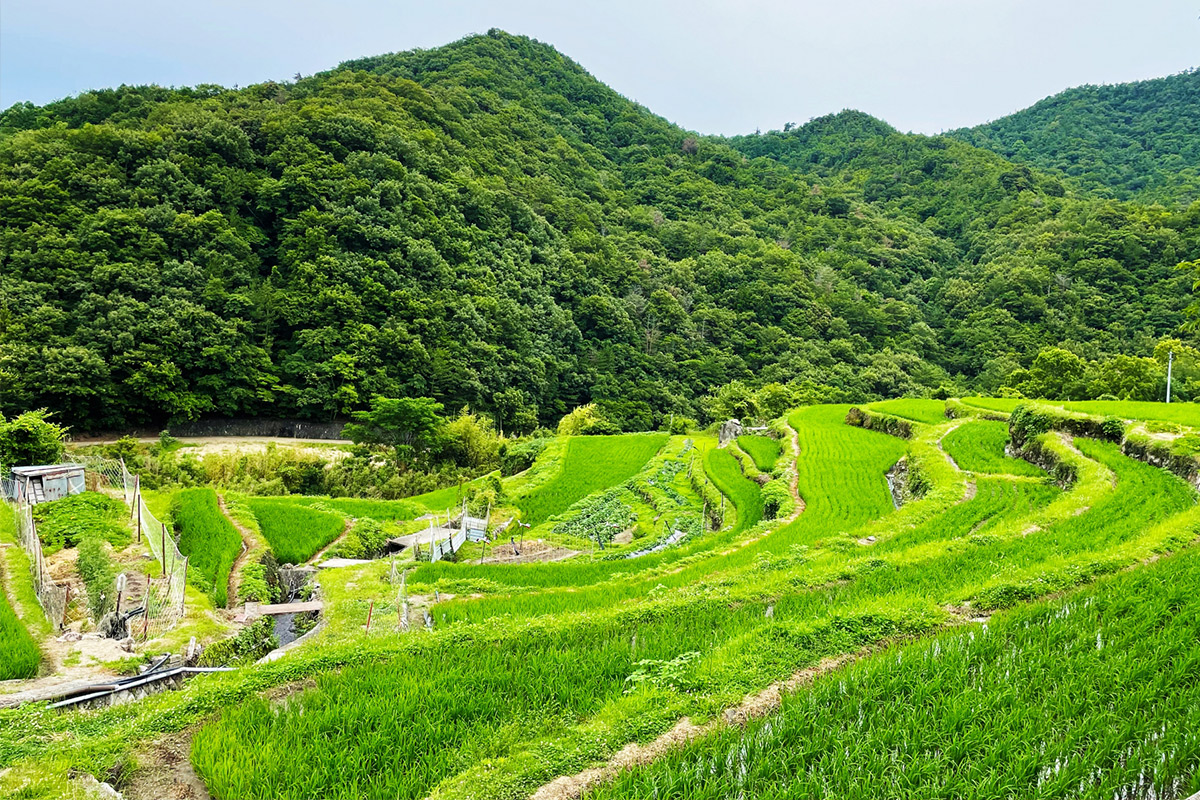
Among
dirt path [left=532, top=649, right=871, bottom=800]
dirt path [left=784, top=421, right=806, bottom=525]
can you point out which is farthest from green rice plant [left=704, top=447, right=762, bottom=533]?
dirt path [left=532, top=649, right=871, bottom=800]

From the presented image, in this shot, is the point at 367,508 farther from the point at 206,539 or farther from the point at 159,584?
the point at 159,584

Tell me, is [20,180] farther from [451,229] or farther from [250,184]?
[451,229]

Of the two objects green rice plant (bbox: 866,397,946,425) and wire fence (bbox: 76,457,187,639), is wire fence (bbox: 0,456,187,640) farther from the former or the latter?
green rice plant (bbox: 866,397,946,425)

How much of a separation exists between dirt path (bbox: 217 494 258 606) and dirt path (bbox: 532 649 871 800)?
11290 millimetres

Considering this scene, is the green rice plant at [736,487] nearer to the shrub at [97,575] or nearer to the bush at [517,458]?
the bush at [517,458]

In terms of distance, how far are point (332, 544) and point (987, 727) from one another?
17203 millimetres

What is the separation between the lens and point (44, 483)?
15.3m

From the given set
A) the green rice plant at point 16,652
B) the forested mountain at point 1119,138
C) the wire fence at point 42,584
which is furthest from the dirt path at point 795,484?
the forested mountain at point 1119,138

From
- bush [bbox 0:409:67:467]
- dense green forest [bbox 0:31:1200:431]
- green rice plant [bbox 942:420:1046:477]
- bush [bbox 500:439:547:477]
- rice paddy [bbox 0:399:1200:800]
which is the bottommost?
bush [bbox 500:439:547:477]

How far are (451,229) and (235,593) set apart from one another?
51.8 metres

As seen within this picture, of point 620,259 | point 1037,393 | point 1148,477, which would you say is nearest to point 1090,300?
point 1037,393

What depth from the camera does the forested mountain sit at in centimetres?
8919

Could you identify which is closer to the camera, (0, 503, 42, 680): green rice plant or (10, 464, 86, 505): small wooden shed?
(0, 503, 42, 680): green rice plant

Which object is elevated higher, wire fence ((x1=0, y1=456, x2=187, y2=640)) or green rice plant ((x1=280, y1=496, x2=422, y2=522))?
wire fence ((x1=0, y1=456, x2=187, y2=640))
